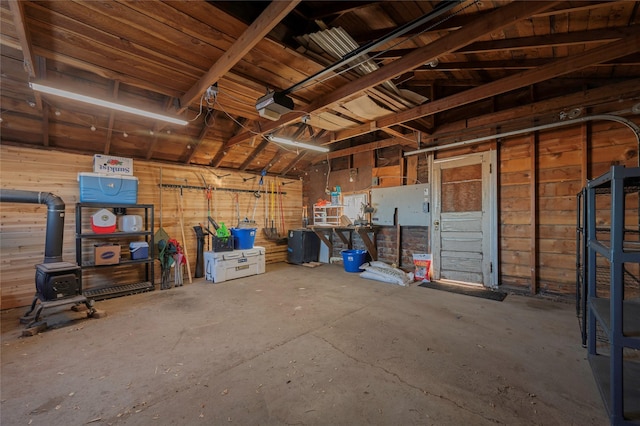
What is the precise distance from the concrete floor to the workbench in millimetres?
2069

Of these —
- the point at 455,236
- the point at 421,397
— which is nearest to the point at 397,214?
the point at 455,236

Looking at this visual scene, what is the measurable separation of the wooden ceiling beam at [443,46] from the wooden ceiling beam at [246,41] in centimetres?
128

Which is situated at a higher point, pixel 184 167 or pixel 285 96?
pixel 285 96

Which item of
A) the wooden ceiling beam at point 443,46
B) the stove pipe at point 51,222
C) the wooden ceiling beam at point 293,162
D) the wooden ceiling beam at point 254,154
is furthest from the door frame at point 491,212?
the stove pipe at point 51,222

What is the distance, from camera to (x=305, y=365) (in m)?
2.30

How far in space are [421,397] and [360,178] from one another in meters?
5.07

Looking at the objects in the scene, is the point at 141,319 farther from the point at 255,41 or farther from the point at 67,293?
the point at 255,41

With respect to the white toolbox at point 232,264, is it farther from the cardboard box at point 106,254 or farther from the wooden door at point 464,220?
the wooden door at point 464,220

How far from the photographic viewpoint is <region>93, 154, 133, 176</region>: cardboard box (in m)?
4.37

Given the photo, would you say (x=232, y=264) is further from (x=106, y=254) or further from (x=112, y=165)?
(x=112, y=165)

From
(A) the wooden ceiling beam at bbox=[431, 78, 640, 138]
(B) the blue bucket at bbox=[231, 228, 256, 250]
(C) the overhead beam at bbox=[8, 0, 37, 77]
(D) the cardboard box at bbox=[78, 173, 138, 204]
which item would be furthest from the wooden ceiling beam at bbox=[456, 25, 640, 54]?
(D) the cardboard box at bbox=[78, 173, 138, 204]

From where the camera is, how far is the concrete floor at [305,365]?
176cm

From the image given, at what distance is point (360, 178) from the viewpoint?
21.2 feet

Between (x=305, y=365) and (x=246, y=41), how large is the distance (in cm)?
284
